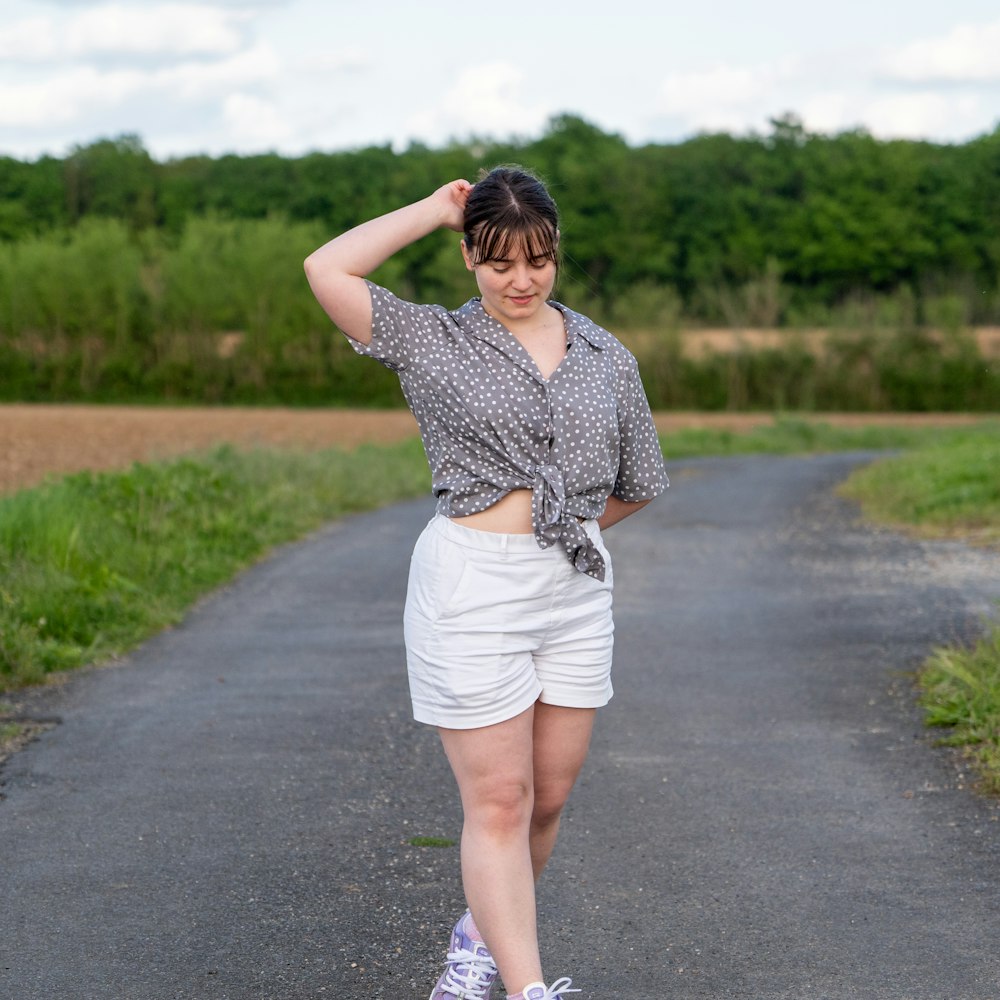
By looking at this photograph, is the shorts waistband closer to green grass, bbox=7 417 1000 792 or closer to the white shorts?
the white shorts

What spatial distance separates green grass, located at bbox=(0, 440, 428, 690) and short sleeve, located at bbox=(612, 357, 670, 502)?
5.03 meters

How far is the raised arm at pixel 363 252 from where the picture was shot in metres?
3.20

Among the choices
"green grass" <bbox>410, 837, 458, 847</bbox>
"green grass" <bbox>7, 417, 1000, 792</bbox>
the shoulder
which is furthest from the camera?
"green grass" <bbox>7, 417, 1000, 792</bbox>

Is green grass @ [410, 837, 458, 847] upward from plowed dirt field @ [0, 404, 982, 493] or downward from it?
upward

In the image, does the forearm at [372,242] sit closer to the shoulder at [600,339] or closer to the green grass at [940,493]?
the shoulder at [600,339]

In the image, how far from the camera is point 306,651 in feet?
28.5

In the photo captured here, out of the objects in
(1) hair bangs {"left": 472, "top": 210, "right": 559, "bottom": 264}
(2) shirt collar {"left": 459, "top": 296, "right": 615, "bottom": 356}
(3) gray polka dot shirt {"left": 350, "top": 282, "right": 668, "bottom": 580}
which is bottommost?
(3) gray polka dot shirt {"left": 350, "top": 282, "right": 668, "bottom": 580}

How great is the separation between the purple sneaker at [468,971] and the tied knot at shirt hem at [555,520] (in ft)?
2.91

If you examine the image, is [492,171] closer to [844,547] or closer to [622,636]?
[622,636]

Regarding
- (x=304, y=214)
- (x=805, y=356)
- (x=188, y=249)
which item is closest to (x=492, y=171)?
(x=805, y=356)

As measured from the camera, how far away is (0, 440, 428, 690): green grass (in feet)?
28.1

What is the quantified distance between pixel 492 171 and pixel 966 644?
6.07m

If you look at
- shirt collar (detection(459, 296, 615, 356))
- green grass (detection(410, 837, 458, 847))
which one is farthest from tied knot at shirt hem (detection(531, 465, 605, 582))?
green grass (detection(410, 837, 458, 847))

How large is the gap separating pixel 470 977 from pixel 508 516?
3.58ft
